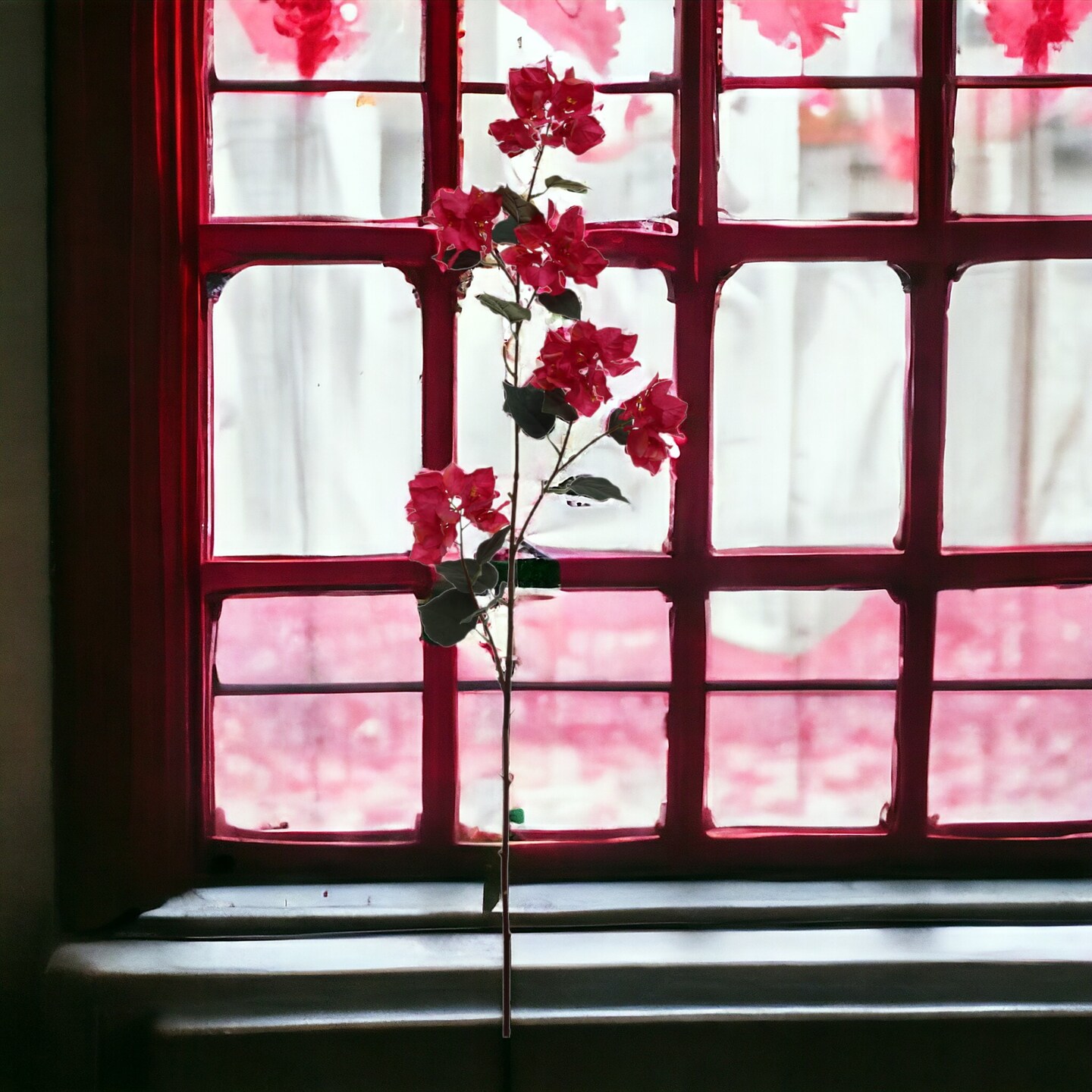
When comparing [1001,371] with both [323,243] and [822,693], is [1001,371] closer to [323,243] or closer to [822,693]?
[822,693]

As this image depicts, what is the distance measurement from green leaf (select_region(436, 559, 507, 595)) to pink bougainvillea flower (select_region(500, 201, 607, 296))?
1.30 feet

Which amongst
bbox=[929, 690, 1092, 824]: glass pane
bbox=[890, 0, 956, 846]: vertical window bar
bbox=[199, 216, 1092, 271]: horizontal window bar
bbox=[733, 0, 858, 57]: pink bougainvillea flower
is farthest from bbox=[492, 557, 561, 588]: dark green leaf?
bbox=[733, 0, 858, 57]: pink bougainvillea flower

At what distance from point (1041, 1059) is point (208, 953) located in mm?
1375

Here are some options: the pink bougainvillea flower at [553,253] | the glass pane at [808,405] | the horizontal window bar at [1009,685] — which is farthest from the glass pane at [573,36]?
the horizontal window bar at [1009,685]

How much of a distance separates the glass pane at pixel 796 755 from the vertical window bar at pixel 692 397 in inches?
2.2

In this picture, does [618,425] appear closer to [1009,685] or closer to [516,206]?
[516,206]

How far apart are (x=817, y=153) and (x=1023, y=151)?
376 millimetres

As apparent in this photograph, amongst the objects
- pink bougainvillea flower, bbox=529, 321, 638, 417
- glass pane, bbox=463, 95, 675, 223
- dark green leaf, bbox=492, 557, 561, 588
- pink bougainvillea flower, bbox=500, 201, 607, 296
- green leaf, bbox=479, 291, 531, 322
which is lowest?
dark green leaf, bbox=492, 557, 561, 588

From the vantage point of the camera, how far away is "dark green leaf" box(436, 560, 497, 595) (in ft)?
4.03

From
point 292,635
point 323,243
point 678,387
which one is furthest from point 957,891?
point 323,243

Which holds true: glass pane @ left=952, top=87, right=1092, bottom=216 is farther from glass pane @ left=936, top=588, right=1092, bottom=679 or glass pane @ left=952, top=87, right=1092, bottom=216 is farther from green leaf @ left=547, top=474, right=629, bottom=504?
green leaf @ left=547, top=474, right=629, bottom=504

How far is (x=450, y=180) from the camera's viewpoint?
1505 millimetres

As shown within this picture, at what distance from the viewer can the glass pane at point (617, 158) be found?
5.00ft

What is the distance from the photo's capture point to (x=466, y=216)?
116cm
